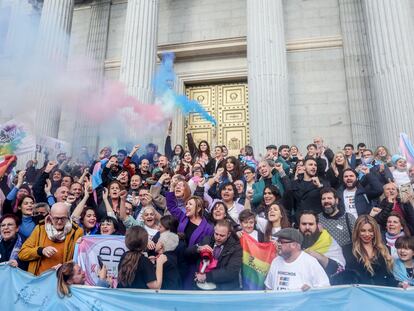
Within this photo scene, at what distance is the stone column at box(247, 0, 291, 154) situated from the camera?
10.2 m

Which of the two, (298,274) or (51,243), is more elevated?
(51,243)

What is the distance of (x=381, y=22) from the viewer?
10.4 meters

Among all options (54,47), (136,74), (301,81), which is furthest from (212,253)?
(54,47)

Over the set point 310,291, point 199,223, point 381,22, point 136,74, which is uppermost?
point 381,22

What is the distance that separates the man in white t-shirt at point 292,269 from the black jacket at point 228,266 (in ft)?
1.07

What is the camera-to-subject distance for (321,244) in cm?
396

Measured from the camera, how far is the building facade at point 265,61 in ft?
33.6

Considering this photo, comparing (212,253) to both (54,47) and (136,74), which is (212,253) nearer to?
(136,74)

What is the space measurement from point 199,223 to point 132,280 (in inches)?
49.7

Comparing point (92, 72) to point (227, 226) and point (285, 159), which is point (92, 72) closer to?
point (285, 159)

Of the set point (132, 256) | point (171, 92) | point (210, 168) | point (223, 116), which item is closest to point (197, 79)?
point (171, 92)

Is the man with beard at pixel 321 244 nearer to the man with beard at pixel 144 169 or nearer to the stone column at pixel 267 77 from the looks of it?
the man with beard at pixel 144 169

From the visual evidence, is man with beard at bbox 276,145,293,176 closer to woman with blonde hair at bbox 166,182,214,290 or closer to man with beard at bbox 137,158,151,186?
man with beard at bbox 137,158,151,186

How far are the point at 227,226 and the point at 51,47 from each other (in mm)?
11168
